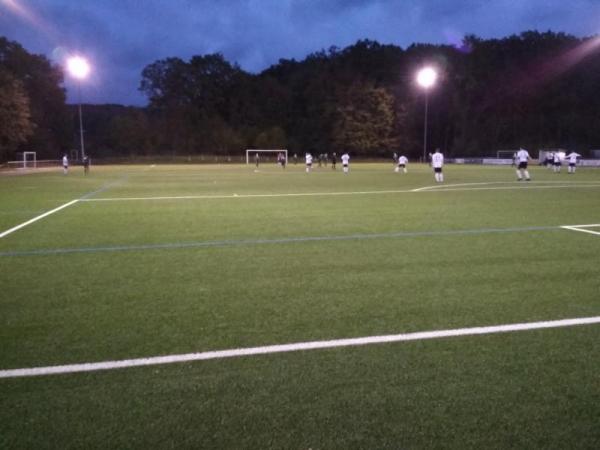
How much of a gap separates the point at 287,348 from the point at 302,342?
0.18 m

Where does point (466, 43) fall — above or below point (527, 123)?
above

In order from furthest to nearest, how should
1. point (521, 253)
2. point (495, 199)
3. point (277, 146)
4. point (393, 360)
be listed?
point (277, 146) < point (495, 199) < point (521, 253) < point (393, 360)

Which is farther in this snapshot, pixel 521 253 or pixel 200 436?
pixel 521 253

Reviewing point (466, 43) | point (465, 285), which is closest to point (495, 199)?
point (465, 285)

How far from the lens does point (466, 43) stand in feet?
302

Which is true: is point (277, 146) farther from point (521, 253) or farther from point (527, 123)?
point (521, 253)

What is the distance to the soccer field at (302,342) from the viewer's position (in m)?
3.29

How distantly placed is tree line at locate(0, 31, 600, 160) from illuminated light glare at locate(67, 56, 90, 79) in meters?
20.0

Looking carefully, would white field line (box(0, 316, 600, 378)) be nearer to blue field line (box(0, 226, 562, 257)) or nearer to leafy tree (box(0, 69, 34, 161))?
blue field line (box(0, 226, 562, 257))

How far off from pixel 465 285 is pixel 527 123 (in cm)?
8319

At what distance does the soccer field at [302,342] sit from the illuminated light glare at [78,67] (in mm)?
48577

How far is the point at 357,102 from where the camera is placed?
93875 millimetres

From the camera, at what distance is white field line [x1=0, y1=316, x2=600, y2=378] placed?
4.07 m

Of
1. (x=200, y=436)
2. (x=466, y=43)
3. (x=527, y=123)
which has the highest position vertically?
(x=466, y=43)
